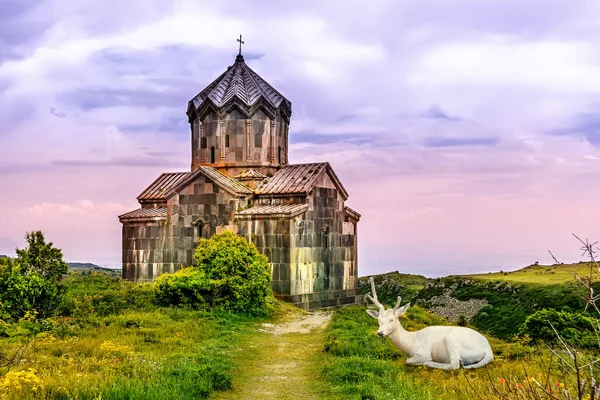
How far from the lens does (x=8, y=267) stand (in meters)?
17.4

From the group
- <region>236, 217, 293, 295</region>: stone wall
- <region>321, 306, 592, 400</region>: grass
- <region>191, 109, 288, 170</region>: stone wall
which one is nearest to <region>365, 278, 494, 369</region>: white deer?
<region>321, 306, 592, 400</region>: grass

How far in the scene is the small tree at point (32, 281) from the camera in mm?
16797

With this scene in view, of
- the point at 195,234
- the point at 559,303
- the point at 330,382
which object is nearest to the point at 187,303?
the point at 195,234

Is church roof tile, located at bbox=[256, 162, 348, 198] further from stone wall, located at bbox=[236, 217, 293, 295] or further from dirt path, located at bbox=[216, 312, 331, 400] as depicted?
dirt path, located at bbox=[216, 312, 331, 400]

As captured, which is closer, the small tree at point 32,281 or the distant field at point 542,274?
the small tree at point 32,281

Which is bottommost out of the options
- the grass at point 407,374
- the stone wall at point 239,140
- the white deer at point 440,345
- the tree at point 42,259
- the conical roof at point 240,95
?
the grass at point 407,374

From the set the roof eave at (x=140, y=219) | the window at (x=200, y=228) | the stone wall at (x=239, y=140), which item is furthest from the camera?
the stone wall at (x=239, y=140)

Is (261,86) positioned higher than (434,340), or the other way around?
(261,86)

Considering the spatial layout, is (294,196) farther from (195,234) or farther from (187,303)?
(187,303)

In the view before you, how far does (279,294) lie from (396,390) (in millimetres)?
13227

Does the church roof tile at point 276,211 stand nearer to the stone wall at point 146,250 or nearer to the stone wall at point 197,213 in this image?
the stone wall at point 197,213

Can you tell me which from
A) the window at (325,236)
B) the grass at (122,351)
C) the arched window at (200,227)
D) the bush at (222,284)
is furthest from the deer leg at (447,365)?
the arched window at (200,227)

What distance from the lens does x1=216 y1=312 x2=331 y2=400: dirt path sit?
1044 cm

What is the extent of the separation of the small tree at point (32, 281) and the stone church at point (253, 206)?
7199mm
